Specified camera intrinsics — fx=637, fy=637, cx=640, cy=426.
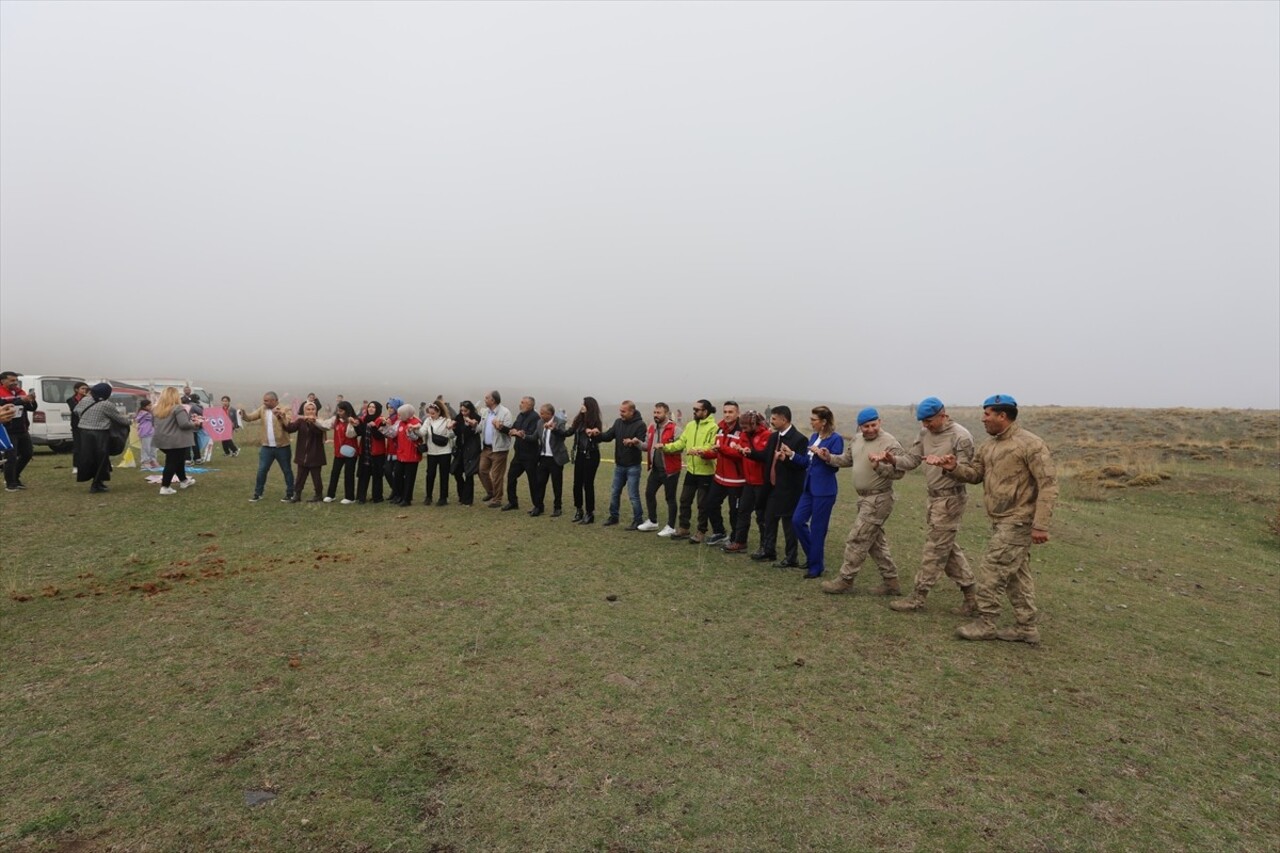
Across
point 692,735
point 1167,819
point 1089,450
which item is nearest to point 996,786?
point 1167,819

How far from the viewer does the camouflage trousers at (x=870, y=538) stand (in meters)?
6.52

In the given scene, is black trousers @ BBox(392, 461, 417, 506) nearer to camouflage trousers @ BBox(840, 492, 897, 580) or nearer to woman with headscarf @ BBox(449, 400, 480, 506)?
woman with headscarf @ BBox(449, 400, 480, 506)

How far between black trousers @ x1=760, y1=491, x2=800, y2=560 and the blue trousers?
137 millimetres

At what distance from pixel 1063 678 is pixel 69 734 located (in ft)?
21.3

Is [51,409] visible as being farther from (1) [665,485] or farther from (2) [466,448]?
(1) [665,485]

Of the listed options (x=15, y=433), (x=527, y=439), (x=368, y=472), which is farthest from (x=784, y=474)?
(x=15, y=433)

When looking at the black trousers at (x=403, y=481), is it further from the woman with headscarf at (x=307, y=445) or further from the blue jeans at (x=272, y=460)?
the blue jeans at (x=272, y=460)

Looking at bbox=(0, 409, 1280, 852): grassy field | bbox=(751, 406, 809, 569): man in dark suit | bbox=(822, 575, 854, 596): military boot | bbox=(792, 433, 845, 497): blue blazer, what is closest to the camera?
bbox=(0, 409, 1280, 852): grassy field

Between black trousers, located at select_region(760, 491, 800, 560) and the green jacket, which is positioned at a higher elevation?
the green jacket

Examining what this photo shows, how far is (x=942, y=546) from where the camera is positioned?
6.04 metres

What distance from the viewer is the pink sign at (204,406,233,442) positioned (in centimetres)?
1598

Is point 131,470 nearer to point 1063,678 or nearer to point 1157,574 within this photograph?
point 1063,678

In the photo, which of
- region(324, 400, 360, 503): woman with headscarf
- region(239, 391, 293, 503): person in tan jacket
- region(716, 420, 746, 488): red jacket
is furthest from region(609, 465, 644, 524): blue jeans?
region(239, 391, 293, 503): person in tan jacket

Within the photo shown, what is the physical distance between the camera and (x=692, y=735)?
3.79 metres
